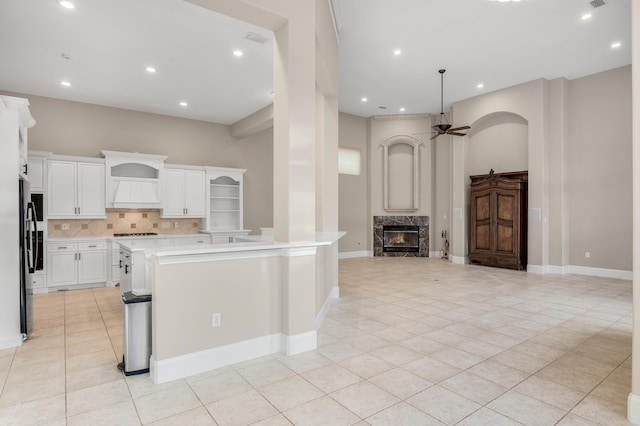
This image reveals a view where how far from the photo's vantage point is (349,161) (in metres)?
10.1

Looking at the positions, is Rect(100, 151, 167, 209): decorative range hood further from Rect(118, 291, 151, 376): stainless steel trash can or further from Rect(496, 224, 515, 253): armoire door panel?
Rect(496, 224, 515, 253): armoire door panel

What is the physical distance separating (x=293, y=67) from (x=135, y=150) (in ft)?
17.7

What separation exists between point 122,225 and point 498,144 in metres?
8.64

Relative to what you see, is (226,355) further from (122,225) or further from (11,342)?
(122,225)

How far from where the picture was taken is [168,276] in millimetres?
2723

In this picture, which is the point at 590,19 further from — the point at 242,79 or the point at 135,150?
the point at 135,150

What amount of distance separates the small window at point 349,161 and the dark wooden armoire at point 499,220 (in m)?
3.21

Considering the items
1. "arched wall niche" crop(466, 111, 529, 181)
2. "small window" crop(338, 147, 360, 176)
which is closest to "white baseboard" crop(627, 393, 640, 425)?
"arched wall niche" crop(466, 111, 529, 181)

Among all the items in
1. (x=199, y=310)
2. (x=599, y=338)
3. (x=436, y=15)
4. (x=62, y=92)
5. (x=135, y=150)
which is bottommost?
(x=599, y=338)

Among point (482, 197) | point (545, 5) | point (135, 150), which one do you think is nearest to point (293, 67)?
point (545, 5)

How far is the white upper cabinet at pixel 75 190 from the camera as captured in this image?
612 cm

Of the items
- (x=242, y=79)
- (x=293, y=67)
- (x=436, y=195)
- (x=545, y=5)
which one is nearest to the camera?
(x=293, y=67)

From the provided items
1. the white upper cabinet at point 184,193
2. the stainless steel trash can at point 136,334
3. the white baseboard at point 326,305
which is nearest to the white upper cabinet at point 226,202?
the white upper cabinet at point 184,193

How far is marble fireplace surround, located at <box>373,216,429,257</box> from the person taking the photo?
9.96 meters
